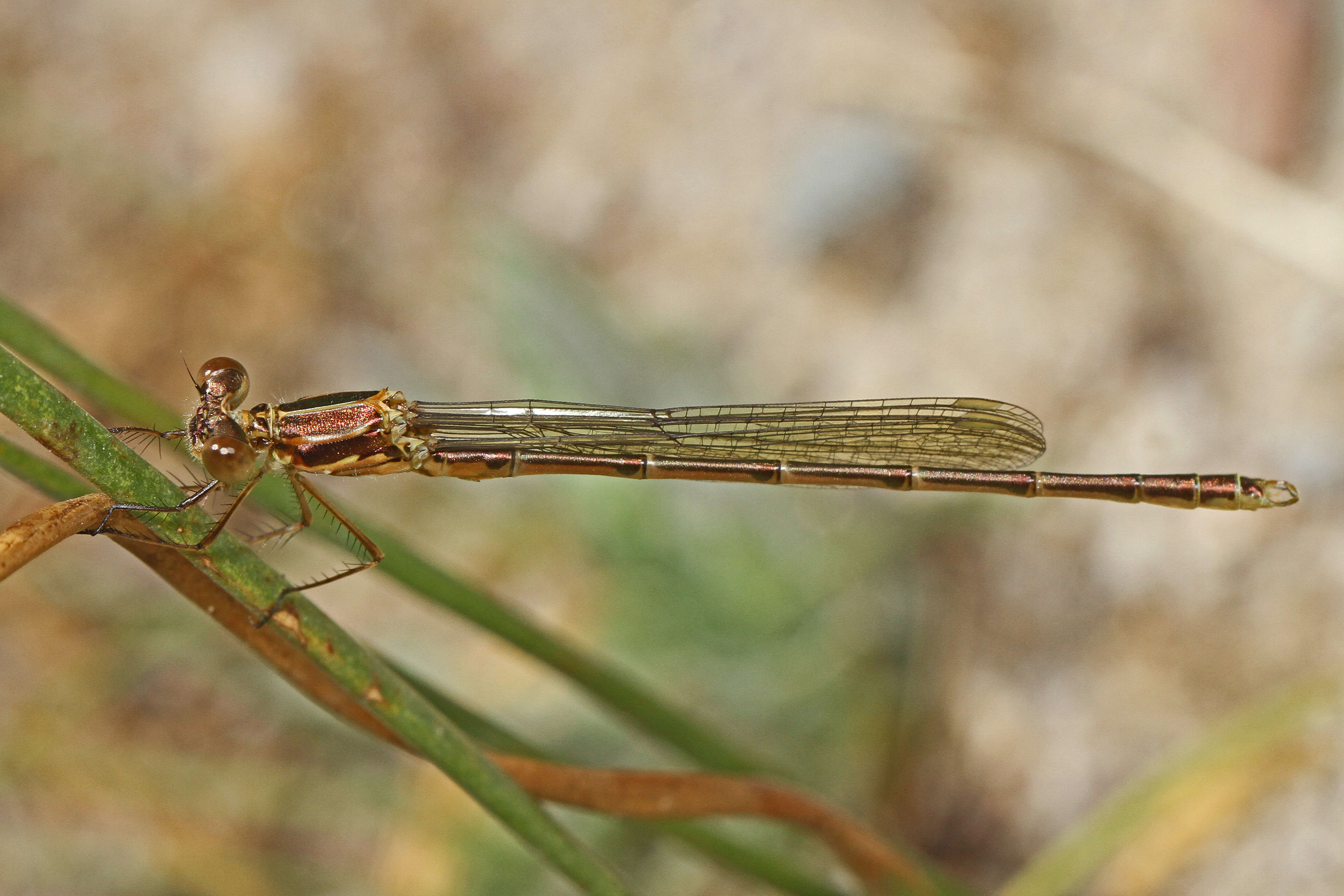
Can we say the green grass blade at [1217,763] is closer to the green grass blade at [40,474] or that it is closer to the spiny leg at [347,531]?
the spiny leg at [347,531]

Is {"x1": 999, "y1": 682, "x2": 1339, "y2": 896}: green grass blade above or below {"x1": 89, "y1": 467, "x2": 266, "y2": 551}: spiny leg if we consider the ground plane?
above

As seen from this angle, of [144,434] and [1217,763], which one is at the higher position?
[1217,763]

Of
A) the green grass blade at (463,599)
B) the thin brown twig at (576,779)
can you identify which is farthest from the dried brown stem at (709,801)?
the green grass blade at (463,599)

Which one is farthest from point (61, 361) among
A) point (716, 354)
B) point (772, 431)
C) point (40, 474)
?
point (716, 354)

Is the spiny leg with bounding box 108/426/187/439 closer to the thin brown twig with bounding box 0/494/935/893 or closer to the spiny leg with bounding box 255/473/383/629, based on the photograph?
the spiny leg with bounding box 255/473/383/629

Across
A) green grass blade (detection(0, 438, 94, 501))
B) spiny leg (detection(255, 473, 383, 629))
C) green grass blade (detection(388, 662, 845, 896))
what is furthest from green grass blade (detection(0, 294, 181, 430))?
green grass blade (detection(388, 662, 845, 896))

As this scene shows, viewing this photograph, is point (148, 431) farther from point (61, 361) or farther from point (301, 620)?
point (301, 620)
